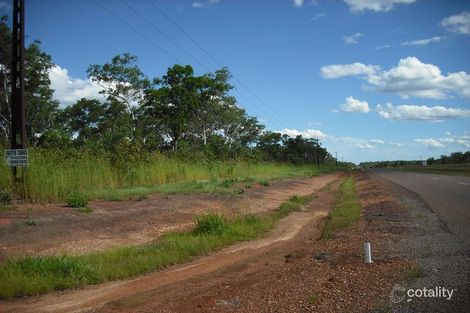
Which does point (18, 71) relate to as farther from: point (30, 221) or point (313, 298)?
point (313, 298)

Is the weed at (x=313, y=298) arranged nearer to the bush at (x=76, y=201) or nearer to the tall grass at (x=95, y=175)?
the bush at (x=76, y=201)

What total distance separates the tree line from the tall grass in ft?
4.77

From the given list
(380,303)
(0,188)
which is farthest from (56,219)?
(380,303)

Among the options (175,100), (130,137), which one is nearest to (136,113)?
(175,100)

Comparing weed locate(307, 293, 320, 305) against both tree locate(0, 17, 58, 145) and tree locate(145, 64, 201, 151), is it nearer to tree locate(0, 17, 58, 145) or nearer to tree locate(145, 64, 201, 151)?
tree locate(0, 17, 58, 145)

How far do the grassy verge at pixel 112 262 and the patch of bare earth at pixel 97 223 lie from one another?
0.76m

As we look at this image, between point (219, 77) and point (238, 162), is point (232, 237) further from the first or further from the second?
point (219, 77)

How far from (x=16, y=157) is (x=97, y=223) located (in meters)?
3.76

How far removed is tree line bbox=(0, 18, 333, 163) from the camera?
3131 cm

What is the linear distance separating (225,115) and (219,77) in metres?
4.96

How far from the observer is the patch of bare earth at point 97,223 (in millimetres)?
9531

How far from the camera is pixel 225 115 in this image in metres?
50.4

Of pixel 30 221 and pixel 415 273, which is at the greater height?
pixel 30 221

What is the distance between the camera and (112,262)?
344 inches
